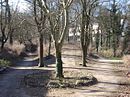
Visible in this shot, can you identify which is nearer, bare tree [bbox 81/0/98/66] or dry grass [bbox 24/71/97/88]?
dry grass [bbox 24/71/97/88]

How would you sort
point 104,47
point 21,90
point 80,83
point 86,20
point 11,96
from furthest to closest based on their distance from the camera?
point 104,47
point 86,20
point 80,83
point 21,90
point 11,96

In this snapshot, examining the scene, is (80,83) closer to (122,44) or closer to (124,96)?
(124,96)

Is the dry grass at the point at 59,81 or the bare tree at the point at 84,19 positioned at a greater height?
the bare tree at the point at 84,19

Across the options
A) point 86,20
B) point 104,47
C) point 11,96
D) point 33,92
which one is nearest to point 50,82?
point 33,92

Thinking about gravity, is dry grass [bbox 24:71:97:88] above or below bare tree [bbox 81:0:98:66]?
below

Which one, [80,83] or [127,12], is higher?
[127,12]

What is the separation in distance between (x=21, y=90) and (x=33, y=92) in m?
0.86

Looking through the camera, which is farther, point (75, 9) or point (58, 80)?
point (75, 9)

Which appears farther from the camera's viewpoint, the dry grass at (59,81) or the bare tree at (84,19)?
the bare tree at (84,19)

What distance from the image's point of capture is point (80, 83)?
21.0 metres

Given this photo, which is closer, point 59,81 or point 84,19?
point 59,81

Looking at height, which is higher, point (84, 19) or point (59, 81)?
point (84, 19)

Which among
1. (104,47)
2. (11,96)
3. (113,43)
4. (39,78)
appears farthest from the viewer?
(104,47)

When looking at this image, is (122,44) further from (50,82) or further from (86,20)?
(50,82)
